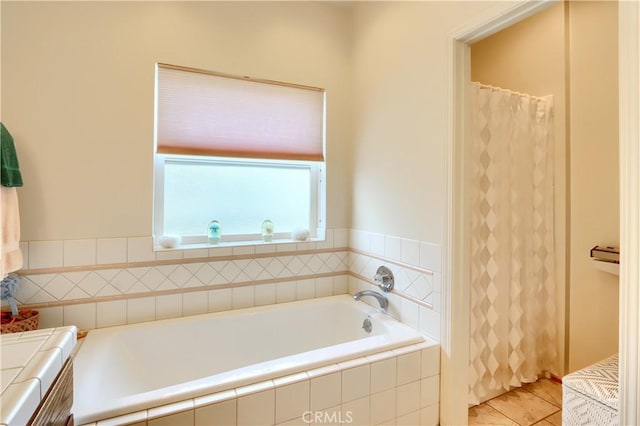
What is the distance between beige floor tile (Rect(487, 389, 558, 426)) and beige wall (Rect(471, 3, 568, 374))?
1.39 feet

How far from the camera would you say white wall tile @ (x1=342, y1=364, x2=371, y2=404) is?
57.9 inches

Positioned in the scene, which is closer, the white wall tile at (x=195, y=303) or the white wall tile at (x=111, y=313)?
the white wall tile at (x=111, y=313)

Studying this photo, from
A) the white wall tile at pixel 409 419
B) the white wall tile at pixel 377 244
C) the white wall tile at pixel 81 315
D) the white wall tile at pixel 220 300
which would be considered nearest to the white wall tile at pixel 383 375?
the white wall tile at pixel 409 419

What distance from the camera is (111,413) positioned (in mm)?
1142

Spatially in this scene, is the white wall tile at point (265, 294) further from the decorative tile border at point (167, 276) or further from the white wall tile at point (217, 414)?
the white wall tile at point (217, 414)

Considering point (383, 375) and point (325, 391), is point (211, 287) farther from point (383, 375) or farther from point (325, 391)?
point (383, 375)

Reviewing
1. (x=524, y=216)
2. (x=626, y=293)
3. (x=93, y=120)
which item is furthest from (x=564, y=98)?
(x=93, y=120)

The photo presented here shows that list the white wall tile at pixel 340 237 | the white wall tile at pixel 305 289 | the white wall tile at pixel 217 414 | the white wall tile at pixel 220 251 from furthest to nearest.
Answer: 1. the white wall tile at pixel 340 237
2. the white wall tile at pixel 305 289
3. the white wall tile at pixel 220 251
4. the white wall tile at pixel 217 414

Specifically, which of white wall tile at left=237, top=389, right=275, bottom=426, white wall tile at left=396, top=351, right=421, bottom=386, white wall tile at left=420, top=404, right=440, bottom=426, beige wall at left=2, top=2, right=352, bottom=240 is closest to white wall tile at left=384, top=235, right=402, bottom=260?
white wall tile at left=396, top=351, right=421, bottom=386

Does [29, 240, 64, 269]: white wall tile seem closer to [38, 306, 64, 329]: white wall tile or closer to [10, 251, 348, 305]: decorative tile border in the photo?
[10, 251, 348, 305]: decorative tile border

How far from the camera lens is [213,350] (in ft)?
6.57

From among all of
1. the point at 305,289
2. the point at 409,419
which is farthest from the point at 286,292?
the point at 409,419

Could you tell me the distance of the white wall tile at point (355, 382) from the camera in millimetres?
1472

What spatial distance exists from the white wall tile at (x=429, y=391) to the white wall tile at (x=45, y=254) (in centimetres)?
209
